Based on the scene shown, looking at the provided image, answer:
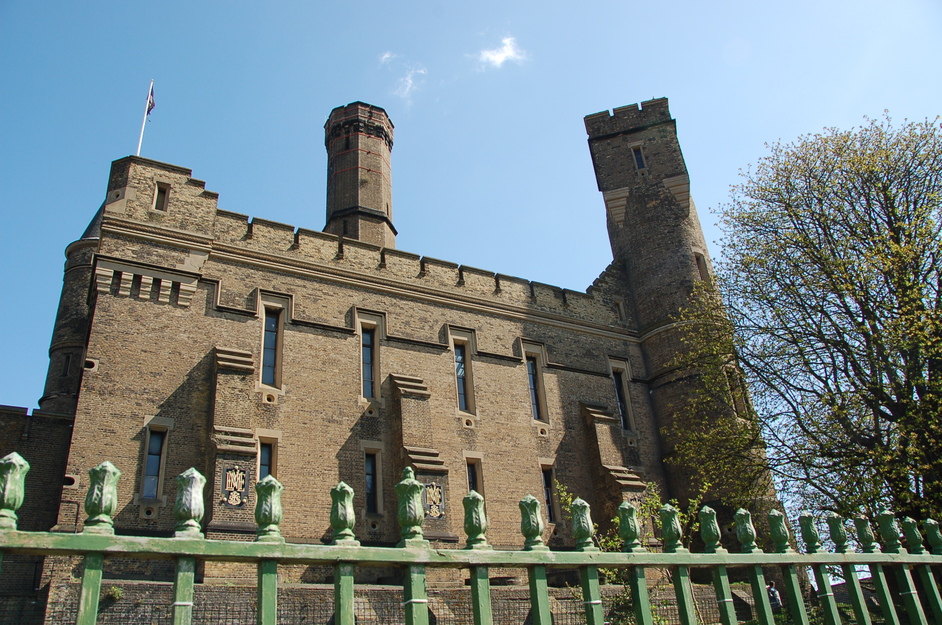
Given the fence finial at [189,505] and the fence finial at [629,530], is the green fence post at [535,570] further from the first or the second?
the fence finial at [189,505]

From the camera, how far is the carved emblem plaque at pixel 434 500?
16.5m

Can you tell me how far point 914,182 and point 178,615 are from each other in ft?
57.0

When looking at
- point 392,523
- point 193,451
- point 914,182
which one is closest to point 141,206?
point 193,451

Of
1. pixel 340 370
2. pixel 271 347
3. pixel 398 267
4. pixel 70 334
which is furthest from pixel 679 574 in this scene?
pixel 70 334

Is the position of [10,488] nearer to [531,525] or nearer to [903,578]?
[531,525]

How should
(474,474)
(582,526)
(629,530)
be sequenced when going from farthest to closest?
1. (474,474)
2. (629,530)
3. (582,526)

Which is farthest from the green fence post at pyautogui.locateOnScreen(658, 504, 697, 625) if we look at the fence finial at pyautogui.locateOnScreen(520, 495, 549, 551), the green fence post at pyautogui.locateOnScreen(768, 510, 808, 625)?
the fence finial at pyautogui.locateOnScreen(520, 495, 549, 551)

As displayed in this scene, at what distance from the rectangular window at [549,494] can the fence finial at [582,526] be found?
1520 centimetres

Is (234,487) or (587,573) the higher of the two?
(234,487)

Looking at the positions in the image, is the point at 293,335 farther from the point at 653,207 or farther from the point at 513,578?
the point at 653,207

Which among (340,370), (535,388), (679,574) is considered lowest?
(679,574)

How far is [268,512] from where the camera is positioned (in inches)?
166

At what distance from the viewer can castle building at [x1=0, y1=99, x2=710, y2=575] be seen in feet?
50.1

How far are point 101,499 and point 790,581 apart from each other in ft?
17.6
